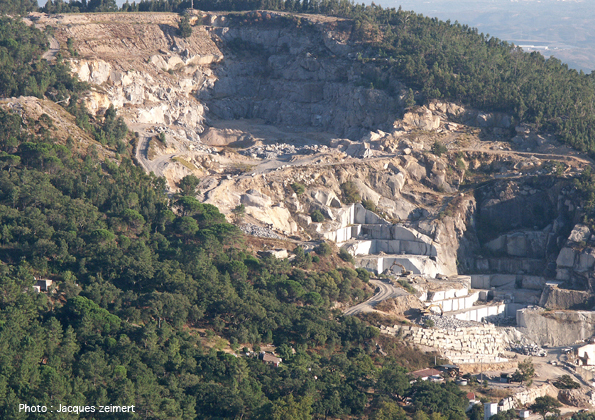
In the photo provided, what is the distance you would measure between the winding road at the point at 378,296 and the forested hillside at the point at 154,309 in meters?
1.40

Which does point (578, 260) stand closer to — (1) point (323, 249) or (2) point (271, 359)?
(1) point (323, 249)

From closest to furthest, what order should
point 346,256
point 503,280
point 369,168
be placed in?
1. point 346,256
2. point 503,280
3. point 369,168

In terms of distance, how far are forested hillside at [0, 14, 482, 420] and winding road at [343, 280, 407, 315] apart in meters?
1.40

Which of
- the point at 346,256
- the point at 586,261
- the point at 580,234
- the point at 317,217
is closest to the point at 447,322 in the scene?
the point at 346,256

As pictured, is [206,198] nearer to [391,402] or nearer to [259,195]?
[259,195]

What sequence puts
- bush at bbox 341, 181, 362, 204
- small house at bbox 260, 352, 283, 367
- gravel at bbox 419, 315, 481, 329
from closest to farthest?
small house at bbox 260, 352, 283, 367, gravel at bbox 419, 315, 481, 329, bush at bbox 341, 181, 362, 204

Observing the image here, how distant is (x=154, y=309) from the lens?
260ft

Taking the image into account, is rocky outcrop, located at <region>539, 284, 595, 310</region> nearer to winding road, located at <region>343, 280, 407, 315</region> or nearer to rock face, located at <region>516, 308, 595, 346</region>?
rock face, located at <region>516, 308, 595, 346</region>

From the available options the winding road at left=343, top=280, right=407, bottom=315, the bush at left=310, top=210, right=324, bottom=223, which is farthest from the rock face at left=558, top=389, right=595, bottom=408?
the bush at left=310, top=210, right=324, bottom=223

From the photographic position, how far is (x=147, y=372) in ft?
227

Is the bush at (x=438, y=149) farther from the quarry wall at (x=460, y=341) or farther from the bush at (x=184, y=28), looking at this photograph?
the bush at (x=184, y=28)

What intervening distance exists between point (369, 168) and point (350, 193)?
5.22 m

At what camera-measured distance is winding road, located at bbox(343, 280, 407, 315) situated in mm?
92750

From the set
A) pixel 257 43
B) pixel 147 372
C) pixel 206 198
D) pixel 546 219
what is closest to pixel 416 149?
pixel 546 219
